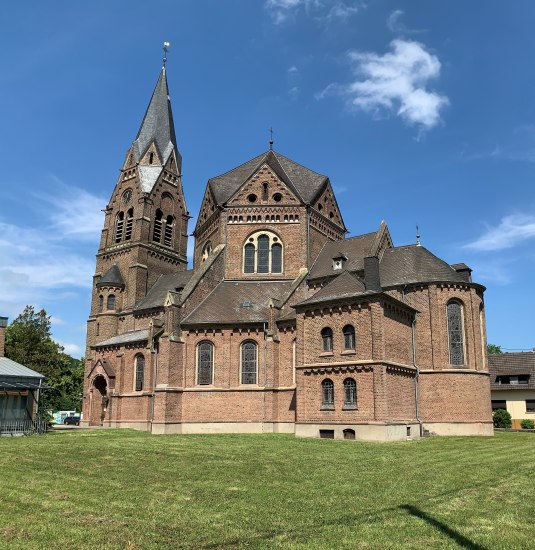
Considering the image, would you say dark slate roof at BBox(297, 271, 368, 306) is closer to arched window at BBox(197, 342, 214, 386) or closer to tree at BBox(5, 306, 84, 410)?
arched window at BBox(197, 342, 214, 386)

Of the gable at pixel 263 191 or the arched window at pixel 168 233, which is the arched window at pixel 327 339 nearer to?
the gable at pixel 263 191

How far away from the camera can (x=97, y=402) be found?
43219mm

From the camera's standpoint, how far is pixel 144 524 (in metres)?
8.95

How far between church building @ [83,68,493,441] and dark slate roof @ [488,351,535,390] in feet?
57.1

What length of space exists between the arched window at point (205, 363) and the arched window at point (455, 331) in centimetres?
1523

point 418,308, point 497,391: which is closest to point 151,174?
point 418,308

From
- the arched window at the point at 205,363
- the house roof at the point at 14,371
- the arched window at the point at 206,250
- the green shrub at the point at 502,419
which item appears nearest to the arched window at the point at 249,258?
the arched window at the point at 206,250

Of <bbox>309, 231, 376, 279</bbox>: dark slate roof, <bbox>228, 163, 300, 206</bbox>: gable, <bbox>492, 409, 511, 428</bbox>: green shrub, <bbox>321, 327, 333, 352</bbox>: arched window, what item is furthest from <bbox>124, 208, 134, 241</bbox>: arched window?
<bbox>492, 409, 511, 428</bbox>: green shrub

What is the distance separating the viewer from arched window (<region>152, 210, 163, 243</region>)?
2056 inches

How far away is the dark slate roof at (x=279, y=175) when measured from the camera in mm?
42406

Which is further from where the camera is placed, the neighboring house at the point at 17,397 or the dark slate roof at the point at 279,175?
the dark slate roof at the point at 279,175

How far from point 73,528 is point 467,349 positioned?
2870 centimetres

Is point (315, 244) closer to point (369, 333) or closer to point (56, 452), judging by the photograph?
point (369, 333)

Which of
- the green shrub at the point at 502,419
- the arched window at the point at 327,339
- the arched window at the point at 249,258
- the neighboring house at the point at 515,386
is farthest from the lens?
the neighboring house at the point at 515,386
